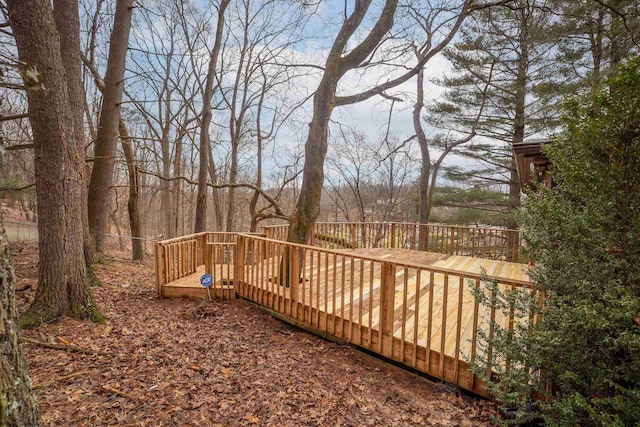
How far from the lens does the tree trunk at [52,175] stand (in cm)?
304

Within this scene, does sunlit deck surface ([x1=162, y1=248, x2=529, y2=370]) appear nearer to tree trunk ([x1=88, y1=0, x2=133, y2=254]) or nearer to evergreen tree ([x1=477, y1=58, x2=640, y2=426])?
evergreen tree ([x1=477, y1=58, x2=640, y2=426])

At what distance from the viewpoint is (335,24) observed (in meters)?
5.80

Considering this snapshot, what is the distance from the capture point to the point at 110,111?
5891 millimetres

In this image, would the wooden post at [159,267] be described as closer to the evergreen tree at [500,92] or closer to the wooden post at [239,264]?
the wooden post at [239,264]

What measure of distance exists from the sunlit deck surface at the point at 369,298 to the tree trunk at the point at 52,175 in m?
1.57

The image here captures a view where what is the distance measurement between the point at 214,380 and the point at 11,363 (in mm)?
1907

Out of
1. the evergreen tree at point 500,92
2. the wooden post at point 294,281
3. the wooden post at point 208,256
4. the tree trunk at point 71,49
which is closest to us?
the wooden post at point 294,281

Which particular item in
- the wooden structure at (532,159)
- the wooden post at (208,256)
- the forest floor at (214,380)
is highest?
the wooden structure at (532,159)

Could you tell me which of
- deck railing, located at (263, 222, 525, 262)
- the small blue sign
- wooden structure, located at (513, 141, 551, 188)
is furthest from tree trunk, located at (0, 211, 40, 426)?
deck railing, located at (263, 222, 525, 262)

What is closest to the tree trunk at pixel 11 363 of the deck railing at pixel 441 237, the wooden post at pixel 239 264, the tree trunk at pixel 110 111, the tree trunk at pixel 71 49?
the wooden post at pixel 239 264

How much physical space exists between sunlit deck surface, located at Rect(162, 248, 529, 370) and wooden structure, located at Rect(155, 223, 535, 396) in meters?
0.01

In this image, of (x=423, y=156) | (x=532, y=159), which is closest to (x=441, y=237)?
(x=532, y=159)

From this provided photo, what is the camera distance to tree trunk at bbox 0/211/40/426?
1.01 metres

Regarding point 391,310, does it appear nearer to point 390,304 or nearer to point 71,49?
point 390,304
